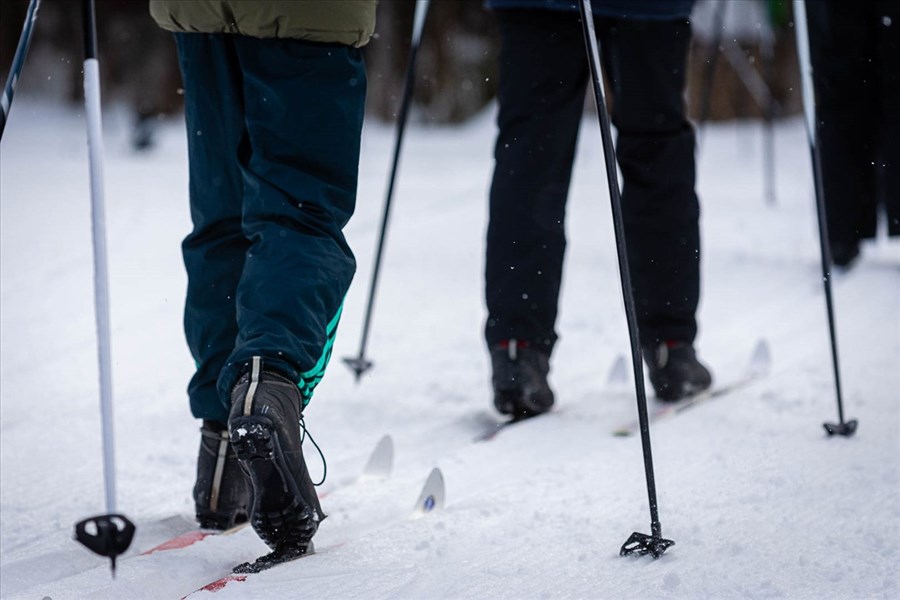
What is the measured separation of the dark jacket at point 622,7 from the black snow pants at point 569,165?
27 millimetres

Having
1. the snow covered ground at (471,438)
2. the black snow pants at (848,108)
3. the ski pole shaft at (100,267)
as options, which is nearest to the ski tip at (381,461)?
the snow covered ground at (471,438)

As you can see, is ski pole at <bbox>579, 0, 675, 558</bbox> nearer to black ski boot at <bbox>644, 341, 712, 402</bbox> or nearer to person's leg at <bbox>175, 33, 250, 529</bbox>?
person's leg at <bbox>175, 33, 250, 529</bbox>

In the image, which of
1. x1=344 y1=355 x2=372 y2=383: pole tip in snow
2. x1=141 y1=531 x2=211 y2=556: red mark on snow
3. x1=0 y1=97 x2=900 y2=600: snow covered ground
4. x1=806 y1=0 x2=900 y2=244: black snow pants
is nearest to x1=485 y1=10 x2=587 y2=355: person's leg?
x1=0 y1=97 x2=900 y2=600: snow covered ground

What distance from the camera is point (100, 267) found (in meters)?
1.03

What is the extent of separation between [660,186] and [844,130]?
1.54m

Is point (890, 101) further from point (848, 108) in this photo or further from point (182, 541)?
point (182, 541)

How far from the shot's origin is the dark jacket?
1.81 m

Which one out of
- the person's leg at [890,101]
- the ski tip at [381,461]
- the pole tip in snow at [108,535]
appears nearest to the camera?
the pole tip in snow at [108,535]

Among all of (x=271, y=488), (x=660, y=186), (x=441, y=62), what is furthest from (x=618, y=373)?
(x=441, y=62)

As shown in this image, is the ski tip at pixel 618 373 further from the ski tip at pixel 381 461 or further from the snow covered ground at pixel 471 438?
the ski tip at pixel 381 461

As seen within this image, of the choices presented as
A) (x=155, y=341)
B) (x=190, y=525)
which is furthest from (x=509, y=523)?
(x=155, y=341)

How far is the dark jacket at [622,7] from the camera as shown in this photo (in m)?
1.81

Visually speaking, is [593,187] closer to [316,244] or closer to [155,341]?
[155,341]

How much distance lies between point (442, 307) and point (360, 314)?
262mm
